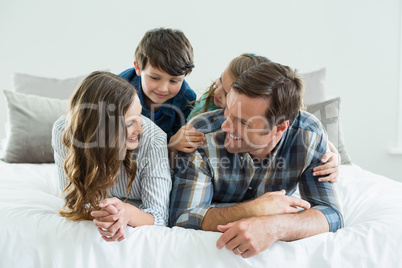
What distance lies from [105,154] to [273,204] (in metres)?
0.54

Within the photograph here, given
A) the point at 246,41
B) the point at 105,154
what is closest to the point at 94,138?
the point at 105,154

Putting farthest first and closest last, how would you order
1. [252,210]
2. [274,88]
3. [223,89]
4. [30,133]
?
[30,133], [223,89], [274,88], [252,210]

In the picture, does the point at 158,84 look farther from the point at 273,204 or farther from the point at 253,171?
the point at 273,204

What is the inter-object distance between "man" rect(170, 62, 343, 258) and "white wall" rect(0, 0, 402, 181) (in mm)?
1368

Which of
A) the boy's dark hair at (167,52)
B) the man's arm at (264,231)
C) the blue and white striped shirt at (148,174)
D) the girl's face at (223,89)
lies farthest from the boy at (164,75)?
the man's arm at (264,231)

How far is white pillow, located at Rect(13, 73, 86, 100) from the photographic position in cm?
225

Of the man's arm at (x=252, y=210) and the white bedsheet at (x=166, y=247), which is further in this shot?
the man's arm at (x=252, y=210)

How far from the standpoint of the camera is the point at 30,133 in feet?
6.45

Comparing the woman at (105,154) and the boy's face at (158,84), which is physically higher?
the boy's face at (158,84)

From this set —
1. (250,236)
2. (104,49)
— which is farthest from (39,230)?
(104,49)

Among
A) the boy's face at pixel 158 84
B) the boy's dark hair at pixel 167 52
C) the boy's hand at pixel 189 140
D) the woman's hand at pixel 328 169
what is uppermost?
the boy's dark hair at pixel 167 52

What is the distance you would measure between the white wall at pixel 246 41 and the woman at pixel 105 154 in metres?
1.43

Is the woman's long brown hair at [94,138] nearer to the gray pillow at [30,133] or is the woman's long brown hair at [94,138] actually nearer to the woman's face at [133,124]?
the woman's face at [133,124]

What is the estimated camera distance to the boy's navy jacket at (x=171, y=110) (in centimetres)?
174
